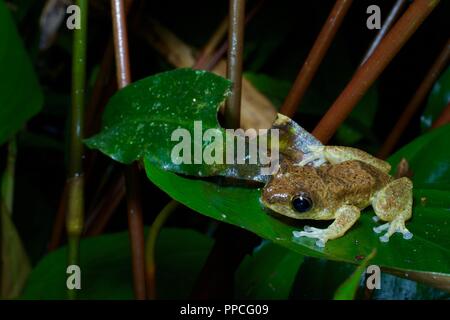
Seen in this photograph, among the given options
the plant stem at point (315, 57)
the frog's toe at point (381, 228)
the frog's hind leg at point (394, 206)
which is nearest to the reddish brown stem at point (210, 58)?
the plant stem at point (315, 57)

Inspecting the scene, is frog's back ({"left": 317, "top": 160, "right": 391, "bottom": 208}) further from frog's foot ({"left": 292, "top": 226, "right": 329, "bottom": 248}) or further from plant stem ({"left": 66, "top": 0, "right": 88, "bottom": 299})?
plant stem ({"left": 66, "top": 0, "right": 88, "bottom": 299})

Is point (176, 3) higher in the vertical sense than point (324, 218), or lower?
higher

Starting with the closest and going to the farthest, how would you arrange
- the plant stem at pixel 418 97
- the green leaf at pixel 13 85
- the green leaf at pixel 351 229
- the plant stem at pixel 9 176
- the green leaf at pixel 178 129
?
the green leaf at pixel 351 229
the green leaf at pixel 178 129
the green leaf at pixel 13 85
the plant stem at pixel 418 97
the plant stem at pixel 9 176

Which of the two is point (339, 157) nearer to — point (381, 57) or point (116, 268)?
point (381, 57)

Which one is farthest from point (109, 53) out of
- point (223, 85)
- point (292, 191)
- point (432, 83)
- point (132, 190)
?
point (432, 83)

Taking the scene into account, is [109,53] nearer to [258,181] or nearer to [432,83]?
[258,181]

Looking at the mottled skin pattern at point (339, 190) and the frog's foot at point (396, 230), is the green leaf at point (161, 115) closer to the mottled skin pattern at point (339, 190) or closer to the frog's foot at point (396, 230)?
the mottled skin pattern at point (339, 190)
